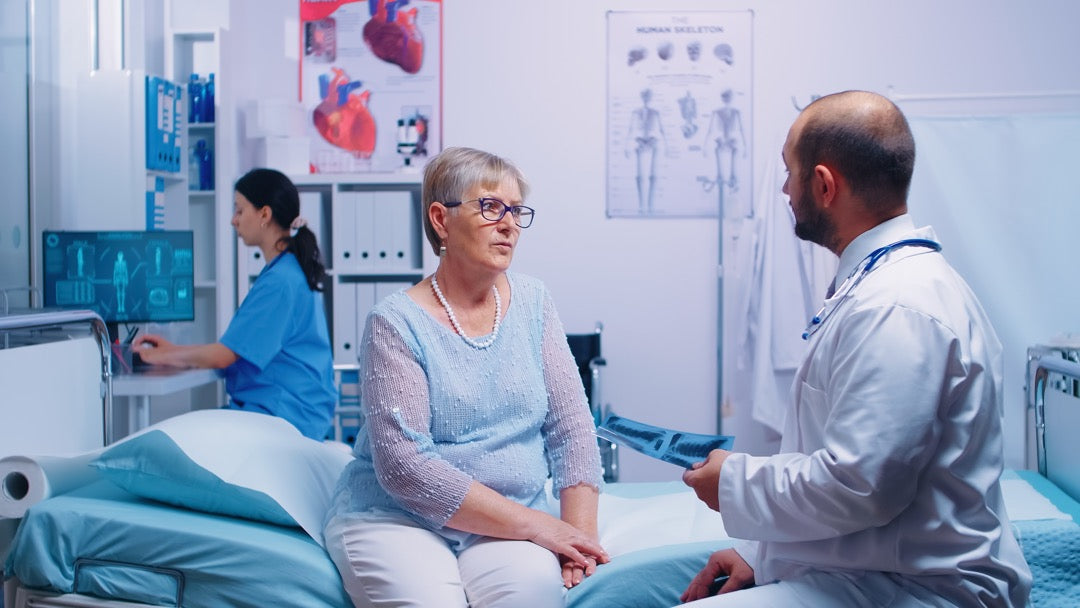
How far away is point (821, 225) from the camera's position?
4.62 ft

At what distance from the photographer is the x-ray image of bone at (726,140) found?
13.7 feet

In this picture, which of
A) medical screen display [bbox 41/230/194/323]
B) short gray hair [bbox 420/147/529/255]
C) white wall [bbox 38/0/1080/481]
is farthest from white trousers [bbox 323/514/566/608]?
white wall [bbox 38/0/1080/481]

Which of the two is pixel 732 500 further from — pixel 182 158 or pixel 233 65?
pixel 233 65

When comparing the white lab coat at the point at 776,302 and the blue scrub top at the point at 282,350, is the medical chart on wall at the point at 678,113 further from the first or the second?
the blue scrub top at the point at 282,350

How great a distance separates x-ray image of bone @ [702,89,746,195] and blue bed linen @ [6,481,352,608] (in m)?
2.85

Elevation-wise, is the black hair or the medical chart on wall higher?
the medical chart on wall

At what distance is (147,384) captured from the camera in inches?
108

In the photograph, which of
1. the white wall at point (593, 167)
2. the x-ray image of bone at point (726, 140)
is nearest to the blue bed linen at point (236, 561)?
the white wall at point (593, 167)

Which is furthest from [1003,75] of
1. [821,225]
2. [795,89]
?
[821,225]

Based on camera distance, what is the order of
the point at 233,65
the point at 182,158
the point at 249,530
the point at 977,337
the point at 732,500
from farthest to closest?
1. the point at 233,65
2. the point at 182,158
3. the point at 249,530
4. the point at 732,500
5. the point at 977,337

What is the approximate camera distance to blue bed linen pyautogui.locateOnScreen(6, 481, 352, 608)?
170 centimetres

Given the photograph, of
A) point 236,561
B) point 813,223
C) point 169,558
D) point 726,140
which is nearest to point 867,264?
point 813,223

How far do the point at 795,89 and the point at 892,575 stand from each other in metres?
3.18

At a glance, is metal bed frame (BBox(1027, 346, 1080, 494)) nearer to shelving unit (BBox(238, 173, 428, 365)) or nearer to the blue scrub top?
the blue scrub top
